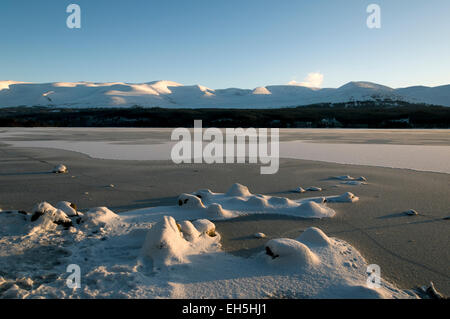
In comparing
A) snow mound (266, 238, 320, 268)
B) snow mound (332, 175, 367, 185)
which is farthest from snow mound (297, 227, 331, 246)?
snow mound (332, 175, 367, 185)

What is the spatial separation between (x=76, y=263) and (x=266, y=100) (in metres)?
97.3

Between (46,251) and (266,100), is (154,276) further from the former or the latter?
(266,100)

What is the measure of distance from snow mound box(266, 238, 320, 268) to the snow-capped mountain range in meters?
81.4

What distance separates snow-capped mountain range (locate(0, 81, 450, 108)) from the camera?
279ft

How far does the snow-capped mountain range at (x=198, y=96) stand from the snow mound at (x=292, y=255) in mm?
81406

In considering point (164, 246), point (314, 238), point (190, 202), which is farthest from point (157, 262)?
point (190, 202)

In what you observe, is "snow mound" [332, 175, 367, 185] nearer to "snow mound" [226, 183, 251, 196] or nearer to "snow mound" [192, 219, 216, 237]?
"snow mound" [226, 183, 251, 196]

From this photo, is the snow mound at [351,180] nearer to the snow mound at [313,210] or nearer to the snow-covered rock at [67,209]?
the snow mound at [313,210]

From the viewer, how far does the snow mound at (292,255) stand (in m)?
2.13

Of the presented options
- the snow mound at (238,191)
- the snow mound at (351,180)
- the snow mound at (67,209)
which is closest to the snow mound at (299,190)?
the snow mound at (238,191)

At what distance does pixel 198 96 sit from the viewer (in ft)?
356

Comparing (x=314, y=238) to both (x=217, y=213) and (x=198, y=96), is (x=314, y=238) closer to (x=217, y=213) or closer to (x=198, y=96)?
(x=217, y=213)

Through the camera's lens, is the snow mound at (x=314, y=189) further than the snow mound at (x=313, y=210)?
Yes
